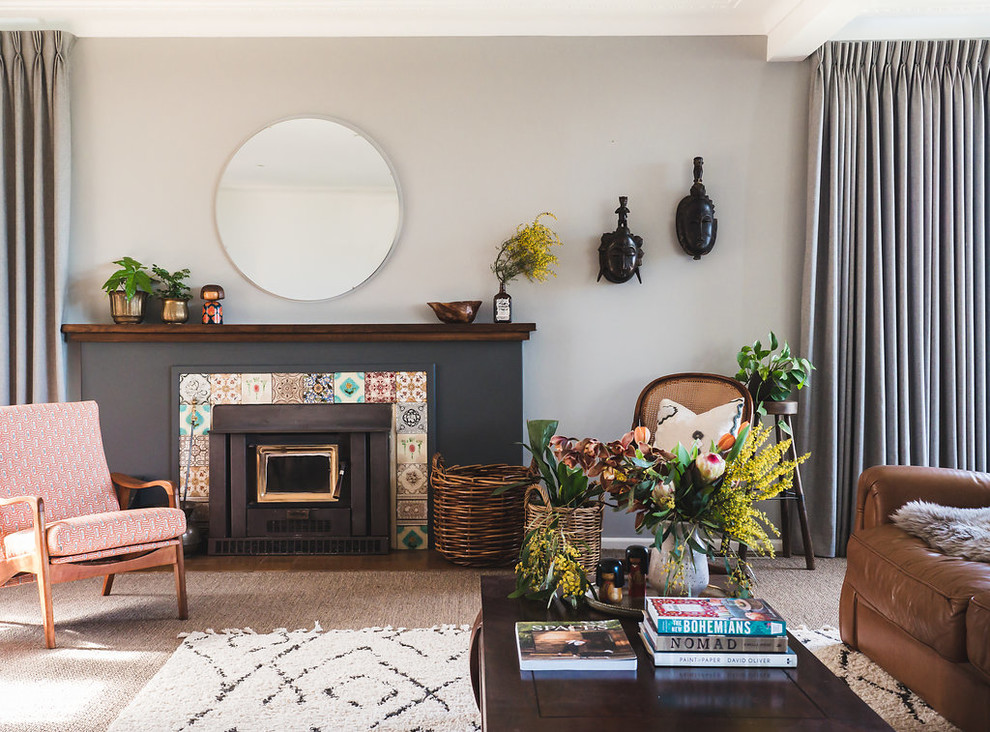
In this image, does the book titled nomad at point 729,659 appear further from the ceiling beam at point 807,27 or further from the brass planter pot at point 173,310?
the brass planter pot at point 173,310

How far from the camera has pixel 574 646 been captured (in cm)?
159

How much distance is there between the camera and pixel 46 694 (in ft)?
7.38

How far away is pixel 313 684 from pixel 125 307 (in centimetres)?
234

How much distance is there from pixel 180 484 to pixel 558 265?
2.25 metres

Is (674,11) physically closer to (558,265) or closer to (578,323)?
(558,265)

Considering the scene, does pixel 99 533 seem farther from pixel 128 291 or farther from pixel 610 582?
pixel 610 582

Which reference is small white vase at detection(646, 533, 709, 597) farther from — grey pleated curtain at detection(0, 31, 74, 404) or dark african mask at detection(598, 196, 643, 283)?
grey pleated curtain at detection(0, 31, 74, 404)

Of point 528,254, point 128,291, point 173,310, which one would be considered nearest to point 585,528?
point 528,254

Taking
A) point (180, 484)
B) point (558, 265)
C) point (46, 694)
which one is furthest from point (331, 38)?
point (46, 694)

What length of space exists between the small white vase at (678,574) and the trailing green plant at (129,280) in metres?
2.94

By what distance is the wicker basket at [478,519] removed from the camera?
3493 mm

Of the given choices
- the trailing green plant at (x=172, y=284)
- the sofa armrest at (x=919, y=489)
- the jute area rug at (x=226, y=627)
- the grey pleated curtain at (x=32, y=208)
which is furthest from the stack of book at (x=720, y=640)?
the grey pleated curtain at (x=32, y=208)

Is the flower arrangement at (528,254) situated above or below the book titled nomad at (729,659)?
above

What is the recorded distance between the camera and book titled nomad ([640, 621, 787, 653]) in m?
1.57
